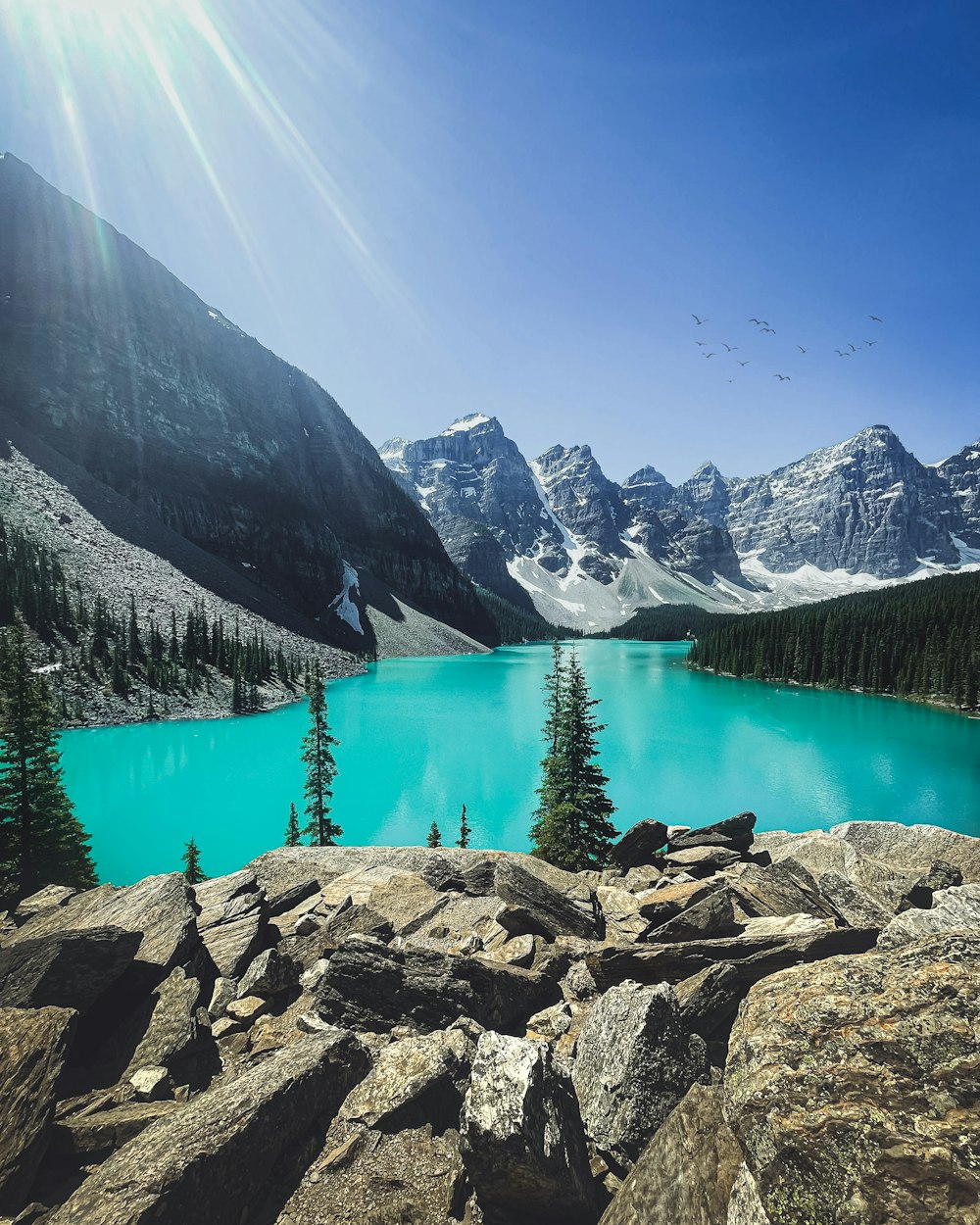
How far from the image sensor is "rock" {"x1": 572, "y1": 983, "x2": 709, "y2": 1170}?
4.77m

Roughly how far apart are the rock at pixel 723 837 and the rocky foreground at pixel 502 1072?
6.14 m

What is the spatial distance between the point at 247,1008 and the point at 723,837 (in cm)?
1364

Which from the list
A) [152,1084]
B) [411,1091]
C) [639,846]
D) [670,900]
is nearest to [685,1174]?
[411,1091]

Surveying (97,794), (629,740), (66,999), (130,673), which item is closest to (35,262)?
(130,673)

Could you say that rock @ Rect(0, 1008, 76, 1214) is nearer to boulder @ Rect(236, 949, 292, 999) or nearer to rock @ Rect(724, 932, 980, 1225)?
boulder @ Rect(236, 949, 292, 999)

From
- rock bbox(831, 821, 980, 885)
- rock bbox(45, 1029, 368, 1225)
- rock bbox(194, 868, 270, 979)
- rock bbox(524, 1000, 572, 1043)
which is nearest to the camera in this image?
rock bbox(45, 1029, 368, 1225)

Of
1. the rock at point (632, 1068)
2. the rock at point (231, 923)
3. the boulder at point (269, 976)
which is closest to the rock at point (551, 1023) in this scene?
the rock at point (632, 1068)

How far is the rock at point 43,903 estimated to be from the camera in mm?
10922

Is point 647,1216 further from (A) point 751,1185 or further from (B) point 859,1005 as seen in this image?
(B) point 859,1005

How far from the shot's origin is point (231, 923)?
9.68m

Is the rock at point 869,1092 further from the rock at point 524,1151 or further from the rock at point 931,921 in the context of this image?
the rock at point 931,921

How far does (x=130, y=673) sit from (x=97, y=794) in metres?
38.1

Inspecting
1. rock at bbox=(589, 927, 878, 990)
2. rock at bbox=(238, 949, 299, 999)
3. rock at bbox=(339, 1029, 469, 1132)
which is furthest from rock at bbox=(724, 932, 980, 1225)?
rock at bbox=(238, 949, 299, 999)

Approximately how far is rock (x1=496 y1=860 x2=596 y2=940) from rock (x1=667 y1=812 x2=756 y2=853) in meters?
6.44
